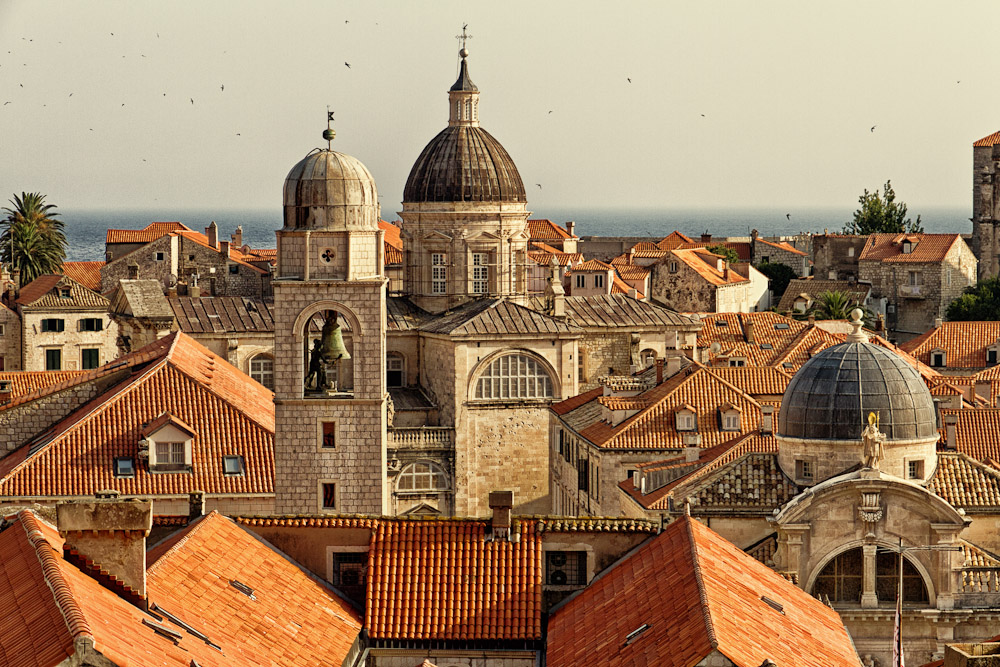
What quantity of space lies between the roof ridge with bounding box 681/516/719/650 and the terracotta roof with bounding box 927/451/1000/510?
38.0 feet

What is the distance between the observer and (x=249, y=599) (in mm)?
32188

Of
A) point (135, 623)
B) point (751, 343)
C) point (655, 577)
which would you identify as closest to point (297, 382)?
point (655, 577)

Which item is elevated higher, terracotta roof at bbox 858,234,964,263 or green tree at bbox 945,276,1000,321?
terracotta roof at bbox 858,234,964,263

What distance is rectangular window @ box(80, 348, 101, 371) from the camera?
9838cm

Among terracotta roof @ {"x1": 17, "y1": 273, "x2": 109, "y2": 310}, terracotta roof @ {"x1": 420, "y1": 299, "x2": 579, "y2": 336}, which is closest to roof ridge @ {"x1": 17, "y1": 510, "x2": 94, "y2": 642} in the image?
terracotta roof @ {"x1": 420, "y1": 299, "x2": 579, "y2": 336}

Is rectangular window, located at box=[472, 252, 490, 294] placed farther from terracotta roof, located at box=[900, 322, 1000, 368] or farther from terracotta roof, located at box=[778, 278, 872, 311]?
terracotta roof, located at box=[778, 278, 872, 311]

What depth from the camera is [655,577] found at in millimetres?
33281

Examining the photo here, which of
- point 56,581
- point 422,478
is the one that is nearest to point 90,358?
point 422,478

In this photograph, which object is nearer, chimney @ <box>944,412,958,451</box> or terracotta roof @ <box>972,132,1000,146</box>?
chimney @ <box>944,412,958,451</box>

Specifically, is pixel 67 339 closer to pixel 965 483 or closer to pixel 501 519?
pixel 965 483

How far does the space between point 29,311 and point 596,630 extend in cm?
6975

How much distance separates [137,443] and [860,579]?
18072 mm

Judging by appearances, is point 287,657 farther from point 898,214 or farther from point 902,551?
point 898,214

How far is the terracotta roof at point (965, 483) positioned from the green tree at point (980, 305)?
72854mm
